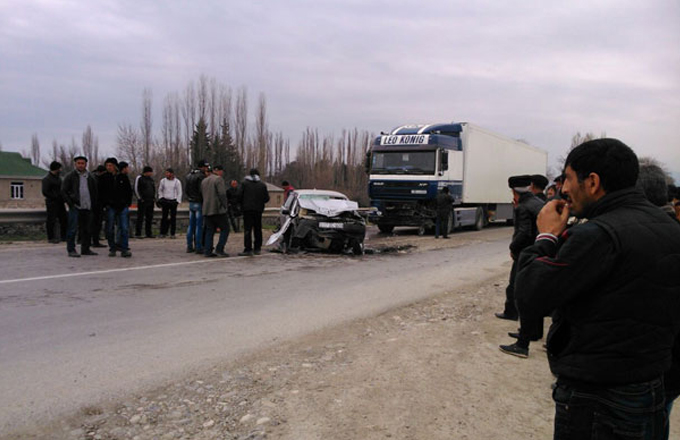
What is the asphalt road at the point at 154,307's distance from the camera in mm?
4383

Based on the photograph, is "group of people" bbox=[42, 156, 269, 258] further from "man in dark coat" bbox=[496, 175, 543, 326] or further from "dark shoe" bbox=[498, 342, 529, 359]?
"dark shoe" bbox=[498, 342, 529, 359]

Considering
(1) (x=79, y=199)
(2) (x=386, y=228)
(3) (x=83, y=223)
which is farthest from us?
(2) (x=386, y=228)

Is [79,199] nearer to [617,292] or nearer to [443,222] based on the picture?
[617,292]

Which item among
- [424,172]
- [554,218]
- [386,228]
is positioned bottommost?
[386,228]

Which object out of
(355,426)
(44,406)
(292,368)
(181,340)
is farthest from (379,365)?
(44,406)

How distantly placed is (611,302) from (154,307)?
6.02m

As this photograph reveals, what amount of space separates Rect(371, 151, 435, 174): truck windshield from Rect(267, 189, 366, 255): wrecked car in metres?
6.54

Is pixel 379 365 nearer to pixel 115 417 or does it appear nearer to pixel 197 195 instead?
pixel 115 417

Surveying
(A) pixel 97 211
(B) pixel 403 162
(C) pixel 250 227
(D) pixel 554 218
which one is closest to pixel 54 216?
(A) pixel 97 211

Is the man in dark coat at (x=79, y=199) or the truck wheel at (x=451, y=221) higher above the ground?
the man in dark coat at (x=79, y=199)

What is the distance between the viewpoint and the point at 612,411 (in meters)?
2.02

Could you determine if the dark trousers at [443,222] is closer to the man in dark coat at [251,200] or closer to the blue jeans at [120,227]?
the man in dark coat at [251,200]

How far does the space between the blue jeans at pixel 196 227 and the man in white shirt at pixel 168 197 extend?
2696mm

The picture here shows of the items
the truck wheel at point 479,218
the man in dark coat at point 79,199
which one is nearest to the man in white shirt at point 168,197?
the man in dark coat at point 79,199
